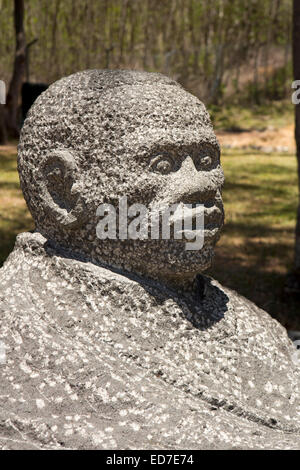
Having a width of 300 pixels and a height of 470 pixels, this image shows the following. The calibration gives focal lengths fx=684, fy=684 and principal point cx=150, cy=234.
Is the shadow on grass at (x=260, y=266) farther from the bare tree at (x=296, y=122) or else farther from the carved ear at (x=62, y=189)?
the carved ear at (x=62, y=189)

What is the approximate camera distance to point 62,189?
9.15ft

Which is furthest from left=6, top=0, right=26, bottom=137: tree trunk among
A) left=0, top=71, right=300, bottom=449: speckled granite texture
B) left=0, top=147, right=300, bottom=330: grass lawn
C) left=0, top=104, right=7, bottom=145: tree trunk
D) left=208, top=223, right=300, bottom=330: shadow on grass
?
left=0, top=71, right=300, bottom=449: speckled granite texture

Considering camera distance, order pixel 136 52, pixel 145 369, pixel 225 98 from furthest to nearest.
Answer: pixel 225 98
pixel 136 52
pixel 145 369

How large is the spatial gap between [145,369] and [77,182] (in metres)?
0.78

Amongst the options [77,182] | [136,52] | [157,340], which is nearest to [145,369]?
[157,340]

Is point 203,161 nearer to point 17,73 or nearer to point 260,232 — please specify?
point 260,232

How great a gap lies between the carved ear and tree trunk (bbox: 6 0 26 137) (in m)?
8.70

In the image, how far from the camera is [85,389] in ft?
8.30

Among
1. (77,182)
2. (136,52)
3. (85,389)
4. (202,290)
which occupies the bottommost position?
(85,389)

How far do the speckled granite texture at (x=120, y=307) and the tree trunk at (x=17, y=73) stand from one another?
855 centimetres

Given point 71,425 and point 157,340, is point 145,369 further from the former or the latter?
point 71,425

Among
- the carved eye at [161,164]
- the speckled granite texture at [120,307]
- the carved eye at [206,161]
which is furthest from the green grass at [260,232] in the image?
the carved eye at [161,164]

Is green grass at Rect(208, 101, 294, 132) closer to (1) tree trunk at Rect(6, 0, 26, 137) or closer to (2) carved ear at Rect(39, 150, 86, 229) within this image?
(1) tree trunk at Rect(6, 0, 26, 137)
